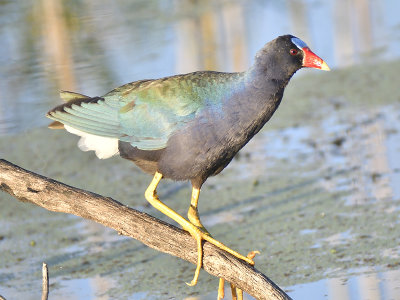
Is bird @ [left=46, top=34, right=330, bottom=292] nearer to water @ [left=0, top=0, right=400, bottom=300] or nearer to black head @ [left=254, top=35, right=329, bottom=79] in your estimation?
black head @ [left=254, top=35, right=329, bottom=79]

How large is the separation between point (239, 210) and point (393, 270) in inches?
46.8

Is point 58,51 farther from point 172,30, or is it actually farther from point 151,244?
point 151,244

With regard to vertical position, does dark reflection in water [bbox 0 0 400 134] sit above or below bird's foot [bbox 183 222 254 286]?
above

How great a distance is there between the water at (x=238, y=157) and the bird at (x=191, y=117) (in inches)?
35.8

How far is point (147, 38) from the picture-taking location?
8.74m

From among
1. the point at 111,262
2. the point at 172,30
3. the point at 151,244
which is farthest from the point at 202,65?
the point at 151,244

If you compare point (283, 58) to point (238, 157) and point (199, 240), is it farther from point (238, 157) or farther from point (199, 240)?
point (238, 157)

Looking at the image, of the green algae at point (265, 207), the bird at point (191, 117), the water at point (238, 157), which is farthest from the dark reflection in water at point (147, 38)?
the bird at point (191, 117)

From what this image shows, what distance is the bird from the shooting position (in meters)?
3.30

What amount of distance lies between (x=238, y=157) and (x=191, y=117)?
2503 mm

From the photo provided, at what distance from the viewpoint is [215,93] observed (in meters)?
3.34

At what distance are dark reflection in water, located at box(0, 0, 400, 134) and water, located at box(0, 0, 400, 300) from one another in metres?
0.02

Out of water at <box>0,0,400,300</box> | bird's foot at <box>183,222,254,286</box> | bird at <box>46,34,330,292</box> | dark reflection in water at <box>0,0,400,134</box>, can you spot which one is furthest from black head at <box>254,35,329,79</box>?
dark reflection in water at <box>0,0,400,134</box>

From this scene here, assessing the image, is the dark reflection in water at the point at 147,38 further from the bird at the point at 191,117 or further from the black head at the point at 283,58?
the black head at the point at 283,58
